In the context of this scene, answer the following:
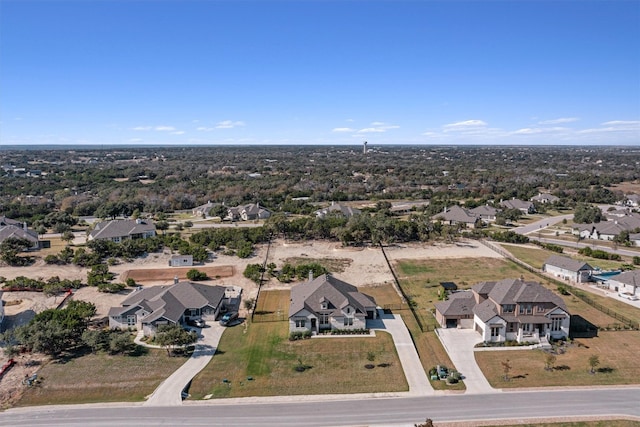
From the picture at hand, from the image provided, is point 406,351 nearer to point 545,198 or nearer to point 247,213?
point 247,213

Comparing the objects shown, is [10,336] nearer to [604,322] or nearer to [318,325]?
[318,325]

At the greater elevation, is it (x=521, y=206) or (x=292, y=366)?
(x=521, y=206)

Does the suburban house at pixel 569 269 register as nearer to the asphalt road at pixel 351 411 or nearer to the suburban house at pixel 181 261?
the asphalt road at pixel 351 411

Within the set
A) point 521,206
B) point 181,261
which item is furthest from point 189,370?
point 521,206

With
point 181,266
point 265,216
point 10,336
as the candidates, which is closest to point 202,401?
point 10,336

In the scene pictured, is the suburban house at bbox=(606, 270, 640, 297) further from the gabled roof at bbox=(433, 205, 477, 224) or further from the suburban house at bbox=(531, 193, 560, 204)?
the suburban house at bbox=(531, 193, 560, 204)

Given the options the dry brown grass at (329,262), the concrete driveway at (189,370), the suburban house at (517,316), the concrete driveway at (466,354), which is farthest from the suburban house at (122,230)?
the concrete driveway at (466,354)
